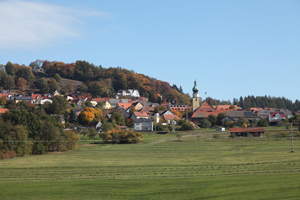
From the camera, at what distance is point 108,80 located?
181750mm

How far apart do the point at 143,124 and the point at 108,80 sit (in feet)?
270

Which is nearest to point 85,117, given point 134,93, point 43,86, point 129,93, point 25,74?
point 43,86

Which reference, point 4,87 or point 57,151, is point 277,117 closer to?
point 57,151

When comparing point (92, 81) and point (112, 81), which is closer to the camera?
point (92, 81)

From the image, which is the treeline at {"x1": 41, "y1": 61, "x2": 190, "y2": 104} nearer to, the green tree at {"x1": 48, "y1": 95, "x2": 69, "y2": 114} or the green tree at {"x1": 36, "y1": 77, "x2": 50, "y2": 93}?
the green tree at {"x1": 36, "y1": 77, "x2": 50, "y2": 93}

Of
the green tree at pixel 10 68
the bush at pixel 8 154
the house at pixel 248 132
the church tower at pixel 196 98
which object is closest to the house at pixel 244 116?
the church tower at pixel 196 98

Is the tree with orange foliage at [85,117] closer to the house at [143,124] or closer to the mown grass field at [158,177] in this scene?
the house at [143,124]

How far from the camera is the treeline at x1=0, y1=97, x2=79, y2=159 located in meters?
54.6

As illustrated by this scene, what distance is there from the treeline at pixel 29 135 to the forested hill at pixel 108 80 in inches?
4208

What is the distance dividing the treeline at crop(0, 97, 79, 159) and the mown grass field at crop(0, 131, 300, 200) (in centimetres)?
740

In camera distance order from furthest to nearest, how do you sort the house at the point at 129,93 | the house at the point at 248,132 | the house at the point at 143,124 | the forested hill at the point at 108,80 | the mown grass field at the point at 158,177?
1. the house at the point at 129,93
2. the forested hill at the point at 108,80
3. the house at the point at 143,124
4. the house at the point at 248,132
5. the mown grass field at the point at 158,177

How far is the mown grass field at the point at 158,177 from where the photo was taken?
2709 cm

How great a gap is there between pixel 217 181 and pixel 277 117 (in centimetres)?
10523

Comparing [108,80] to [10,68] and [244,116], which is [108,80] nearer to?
[10,68]
